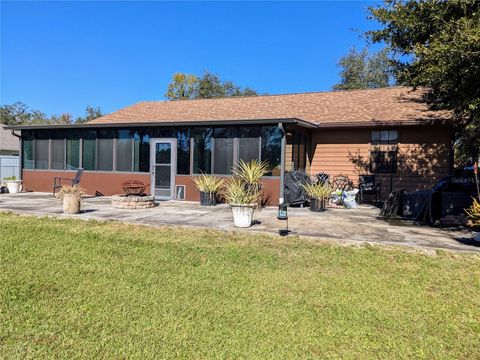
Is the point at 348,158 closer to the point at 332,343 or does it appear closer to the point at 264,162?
the point at 264,162

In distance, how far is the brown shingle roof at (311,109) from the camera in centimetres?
1225

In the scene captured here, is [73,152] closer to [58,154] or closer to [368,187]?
[58,154]

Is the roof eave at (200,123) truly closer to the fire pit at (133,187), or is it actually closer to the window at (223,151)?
the window at (223,151)

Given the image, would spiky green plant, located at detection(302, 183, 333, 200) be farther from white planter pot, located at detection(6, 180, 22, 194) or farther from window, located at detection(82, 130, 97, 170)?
white planter pot, located at detection(6, 180, 22, 194)

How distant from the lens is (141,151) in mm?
12977

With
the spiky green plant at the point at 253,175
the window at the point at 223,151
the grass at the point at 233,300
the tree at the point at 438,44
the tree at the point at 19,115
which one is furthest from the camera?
the tree at the point at 19,115

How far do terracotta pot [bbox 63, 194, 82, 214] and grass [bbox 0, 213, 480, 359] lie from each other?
2517 millimetres

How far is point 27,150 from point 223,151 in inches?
341

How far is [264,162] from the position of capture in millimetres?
11164

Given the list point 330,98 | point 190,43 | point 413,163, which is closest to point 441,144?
point 413,163

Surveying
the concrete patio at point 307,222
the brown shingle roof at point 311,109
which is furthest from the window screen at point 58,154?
the concrete patio at point 307,222

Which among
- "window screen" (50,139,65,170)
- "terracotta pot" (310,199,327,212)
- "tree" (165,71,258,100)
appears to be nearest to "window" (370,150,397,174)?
"terracotta pot" (310,199,327,212)

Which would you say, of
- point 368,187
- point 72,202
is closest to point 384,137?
point 368,187

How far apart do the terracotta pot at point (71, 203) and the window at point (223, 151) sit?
15.0ft
